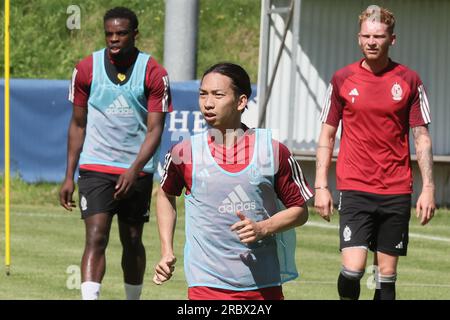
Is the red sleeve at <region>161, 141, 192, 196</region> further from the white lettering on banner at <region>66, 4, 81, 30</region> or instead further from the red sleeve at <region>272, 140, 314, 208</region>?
the white lettering on banner at <region>66, 4, 81, 30</region>

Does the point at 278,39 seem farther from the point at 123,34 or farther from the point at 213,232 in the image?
the point at 213,232

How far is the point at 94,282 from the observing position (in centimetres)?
1030

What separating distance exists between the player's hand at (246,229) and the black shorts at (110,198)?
12.4ft

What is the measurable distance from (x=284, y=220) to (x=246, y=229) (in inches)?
13.7

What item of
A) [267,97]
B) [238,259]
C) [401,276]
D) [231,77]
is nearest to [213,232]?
[238,259]

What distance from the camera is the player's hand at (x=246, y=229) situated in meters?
6.99

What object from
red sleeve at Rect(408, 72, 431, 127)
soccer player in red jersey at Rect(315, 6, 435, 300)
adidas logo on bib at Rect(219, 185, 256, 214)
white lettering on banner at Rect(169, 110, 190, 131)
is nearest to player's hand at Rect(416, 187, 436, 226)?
soccer player in red jersey at Rect(315, 6, 435, 300)

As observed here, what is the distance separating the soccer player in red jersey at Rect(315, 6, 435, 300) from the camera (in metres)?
10.0

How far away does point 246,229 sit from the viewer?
6.98 meters

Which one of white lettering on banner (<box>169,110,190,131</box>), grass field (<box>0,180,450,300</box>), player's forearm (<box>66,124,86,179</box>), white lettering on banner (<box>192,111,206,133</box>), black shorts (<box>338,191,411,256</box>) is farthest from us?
white lettering on banner (<box>169,110,190,131</box>)

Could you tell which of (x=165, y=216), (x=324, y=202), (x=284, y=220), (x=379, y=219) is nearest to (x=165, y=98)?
(x=324, y=202)

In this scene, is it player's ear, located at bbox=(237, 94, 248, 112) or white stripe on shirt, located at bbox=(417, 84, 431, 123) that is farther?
white stripe on shirt, located at bbox=(417, 84, 431, 123)

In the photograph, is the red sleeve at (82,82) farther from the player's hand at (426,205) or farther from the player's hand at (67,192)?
the player's hand at (426,205)

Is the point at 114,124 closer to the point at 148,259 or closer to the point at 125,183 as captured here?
the point at 125,183
